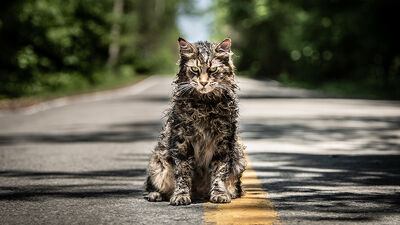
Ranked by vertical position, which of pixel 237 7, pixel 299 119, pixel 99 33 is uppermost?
pixel 237 7

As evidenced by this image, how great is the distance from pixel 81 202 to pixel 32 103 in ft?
53.4

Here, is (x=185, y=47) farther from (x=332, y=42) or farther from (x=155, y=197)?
(x=332, y=42)

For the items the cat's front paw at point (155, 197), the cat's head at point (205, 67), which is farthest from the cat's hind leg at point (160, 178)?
the cat's head at point (205, 67)

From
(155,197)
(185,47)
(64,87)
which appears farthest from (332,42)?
(185,47)

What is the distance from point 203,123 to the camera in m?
5.18

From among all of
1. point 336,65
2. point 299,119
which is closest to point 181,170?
point 299,119

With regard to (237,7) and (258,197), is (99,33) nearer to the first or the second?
(237,7)

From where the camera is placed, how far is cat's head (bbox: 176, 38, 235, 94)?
5.08 meters

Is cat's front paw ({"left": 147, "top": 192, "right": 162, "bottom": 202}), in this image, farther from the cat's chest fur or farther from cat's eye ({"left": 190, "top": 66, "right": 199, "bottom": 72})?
cat's eye ({"left": 190, "top": 66, "right": 199, "bottom": 72})

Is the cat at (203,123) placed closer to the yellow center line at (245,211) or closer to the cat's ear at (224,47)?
the cat's ear at (224,47)

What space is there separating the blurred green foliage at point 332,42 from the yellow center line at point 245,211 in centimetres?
1995

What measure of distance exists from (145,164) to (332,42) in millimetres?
32847

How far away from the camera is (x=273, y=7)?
47344 mm

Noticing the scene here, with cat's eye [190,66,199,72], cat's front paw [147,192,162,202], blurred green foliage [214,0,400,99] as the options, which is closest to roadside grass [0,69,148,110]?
blurred green foliage [214,0,400,99]
